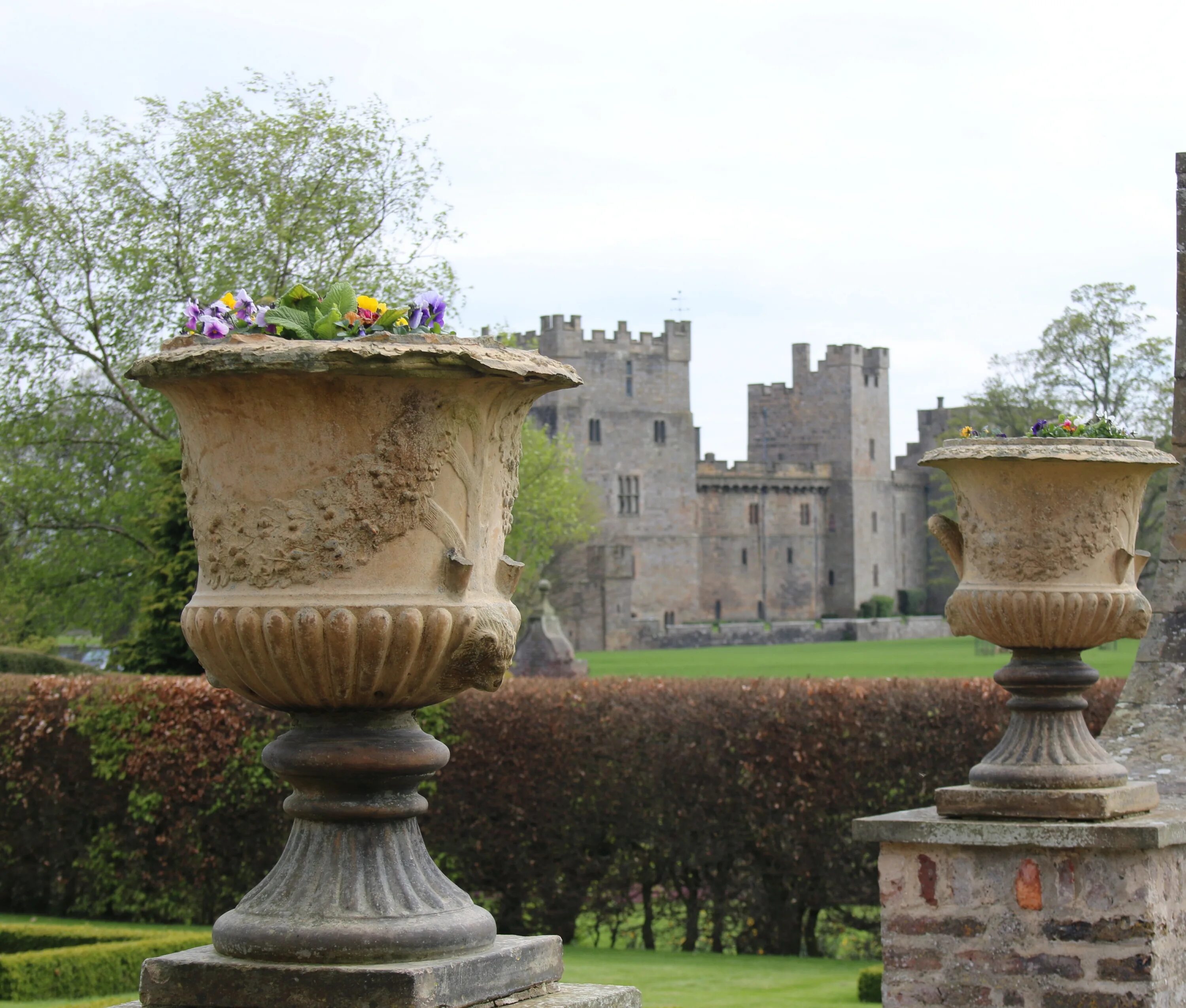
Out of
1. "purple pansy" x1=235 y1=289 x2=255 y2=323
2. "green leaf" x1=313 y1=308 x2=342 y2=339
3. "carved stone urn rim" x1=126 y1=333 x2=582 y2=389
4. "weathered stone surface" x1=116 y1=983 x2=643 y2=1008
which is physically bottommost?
"weathered stone surface" x1=116 y1=983 x2=643 y2=1008

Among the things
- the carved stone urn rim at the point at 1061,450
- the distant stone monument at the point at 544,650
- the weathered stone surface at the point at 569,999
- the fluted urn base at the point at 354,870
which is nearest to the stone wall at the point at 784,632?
the distant stone monument at the point at 544,650

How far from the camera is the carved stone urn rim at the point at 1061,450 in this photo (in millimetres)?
6051

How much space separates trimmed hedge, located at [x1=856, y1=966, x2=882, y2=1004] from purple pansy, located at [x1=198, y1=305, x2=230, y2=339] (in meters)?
6.39

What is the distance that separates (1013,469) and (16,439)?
1799 centimetres

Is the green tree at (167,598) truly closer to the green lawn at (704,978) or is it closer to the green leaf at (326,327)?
the green lawn at (704,978)

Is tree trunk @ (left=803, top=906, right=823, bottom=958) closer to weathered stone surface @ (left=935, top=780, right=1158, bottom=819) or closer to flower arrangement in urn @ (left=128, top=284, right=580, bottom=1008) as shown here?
weathered stone surface @ (left=935, top=780, right=1158, bottom=819)

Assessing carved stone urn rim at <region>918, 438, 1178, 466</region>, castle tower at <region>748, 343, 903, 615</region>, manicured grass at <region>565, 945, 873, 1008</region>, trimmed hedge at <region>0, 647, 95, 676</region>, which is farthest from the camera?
castle tower at <region>748, 343, 903, 615</region>

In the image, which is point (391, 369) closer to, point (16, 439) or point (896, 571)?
point (16, 439)

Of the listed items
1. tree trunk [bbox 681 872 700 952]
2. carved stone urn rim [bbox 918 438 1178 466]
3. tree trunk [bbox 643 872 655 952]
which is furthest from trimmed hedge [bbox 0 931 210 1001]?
carved stone urn rim [bbox 918 438 1178 466]

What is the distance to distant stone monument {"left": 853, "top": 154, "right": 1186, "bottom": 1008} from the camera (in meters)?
5.96

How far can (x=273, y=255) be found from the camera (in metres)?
21.7

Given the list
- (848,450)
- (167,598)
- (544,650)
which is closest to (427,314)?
(167,598)

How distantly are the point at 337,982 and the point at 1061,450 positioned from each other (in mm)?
4001

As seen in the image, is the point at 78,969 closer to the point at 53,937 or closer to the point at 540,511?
the point at 53,937
